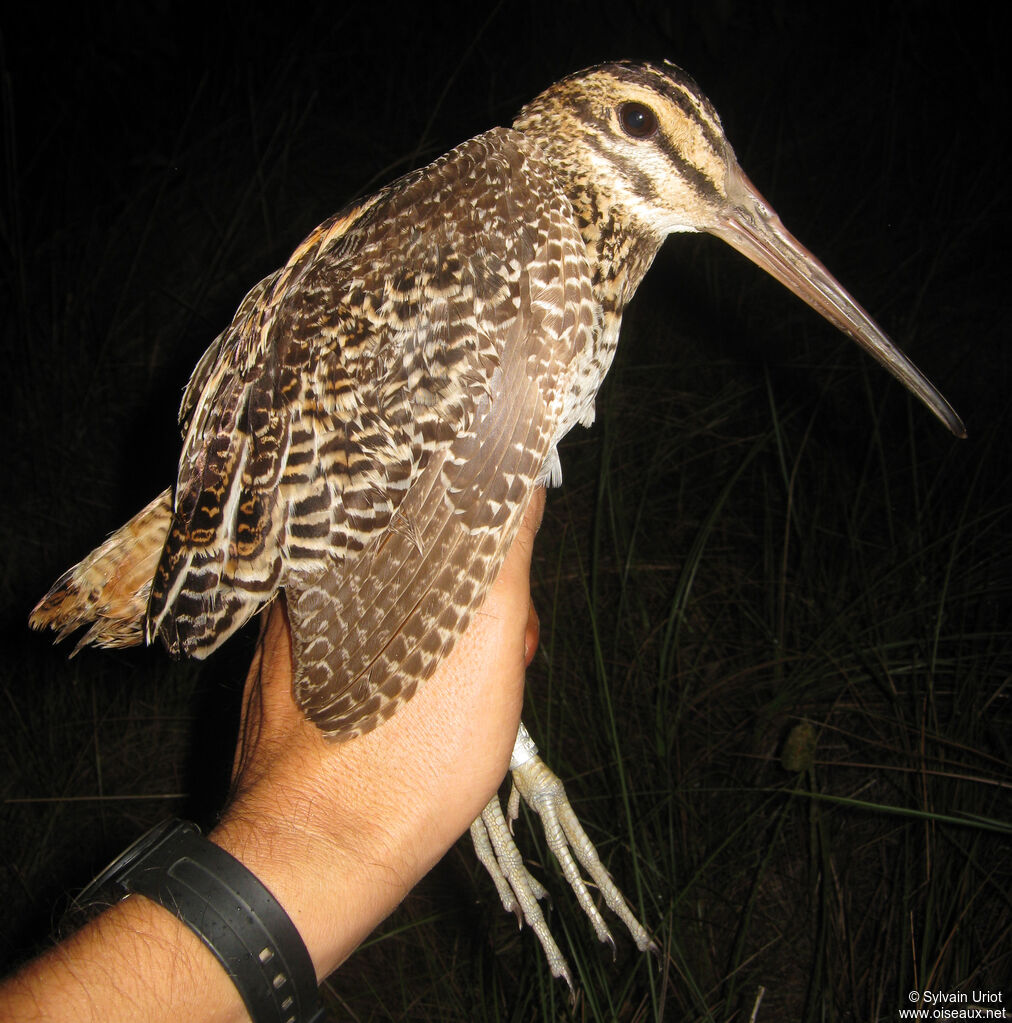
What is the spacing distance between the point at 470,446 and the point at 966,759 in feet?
5.04

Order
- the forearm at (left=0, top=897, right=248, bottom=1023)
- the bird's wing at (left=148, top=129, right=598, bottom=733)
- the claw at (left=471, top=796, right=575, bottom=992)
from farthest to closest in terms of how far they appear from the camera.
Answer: the claw at (left=471, top=796, right=575, bottom=992)
the bird's wing at (left=148, top=129, right=598, bottom=733)
the forearm at (left=0, top=897, right=248, bottom=1023)

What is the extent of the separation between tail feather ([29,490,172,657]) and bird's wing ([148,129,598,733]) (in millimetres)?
185

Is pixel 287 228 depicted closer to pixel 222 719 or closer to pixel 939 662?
pixel 222 719

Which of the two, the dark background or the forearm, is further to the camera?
the dark background

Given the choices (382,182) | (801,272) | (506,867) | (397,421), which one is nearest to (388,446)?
(397,421)

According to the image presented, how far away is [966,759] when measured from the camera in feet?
6.06

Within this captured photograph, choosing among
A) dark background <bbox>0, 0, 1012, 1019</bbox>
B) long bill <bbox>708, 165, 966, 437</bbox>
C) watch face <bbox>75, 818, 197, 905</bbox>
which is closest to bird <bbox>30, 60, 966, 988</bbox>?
long bill <bbox>708, 165, 966, 437</bbox>

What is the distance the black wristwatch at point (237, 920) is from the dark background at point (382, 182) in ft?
2.66

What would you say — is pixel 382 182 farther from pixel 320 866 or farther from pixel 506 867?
pixel 320 866

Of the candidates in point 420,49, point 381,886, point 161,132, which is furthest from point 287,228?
point 381,886

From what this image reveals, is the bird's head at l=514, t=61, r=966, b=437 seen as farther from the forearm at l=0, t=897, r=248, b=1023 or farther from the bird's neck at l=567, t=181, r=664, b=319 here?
the forearm at l=0, t=897, r=248, b=1023

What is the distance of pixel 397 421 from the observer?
1.04 metres

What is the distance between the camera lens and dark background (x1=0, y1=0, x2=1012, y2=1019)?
2.05 metres

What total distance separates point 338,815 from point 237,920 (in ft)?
0.63
